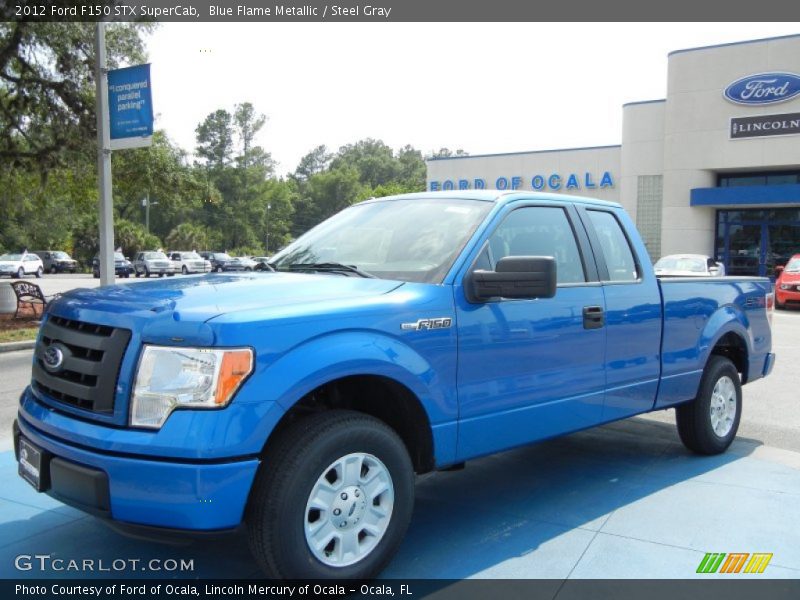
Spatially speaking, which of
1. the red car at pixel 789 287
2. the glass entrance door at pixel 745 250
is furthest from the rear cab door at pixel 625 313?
the glass entrance door at pixel 745 250

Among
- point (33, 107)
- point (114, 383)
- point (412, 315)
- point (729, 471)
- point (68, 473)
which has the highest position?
point (33, 107)

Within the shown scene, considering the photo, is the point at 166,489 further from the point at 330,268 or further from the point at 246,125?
the point at 246,125

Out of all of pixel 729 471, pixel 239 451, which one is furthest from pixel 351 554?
pixel 729 471

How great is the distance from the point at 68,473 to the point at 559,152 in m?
34.8

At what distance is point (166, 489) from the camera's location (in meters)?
2.77

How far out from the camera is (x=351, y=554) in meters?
3.22

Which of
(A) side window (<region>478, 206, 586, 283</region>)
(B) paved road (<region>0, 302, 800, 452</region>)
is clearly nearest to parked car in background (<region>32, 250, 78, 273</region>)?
(B) paved road (<region>0, 302, 800, 452</region>)

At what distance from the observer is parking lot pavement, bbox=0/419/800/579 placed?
3678 millimetres

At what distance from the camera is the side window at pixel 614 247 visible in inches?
A: 192

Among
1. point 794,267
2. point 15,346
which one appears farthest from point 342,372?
point 794,267

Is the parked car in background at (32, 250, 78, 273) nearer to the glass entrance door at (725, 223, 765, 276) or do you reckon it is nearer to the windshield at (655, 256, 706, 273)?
the glass entrance door at (725, 223, 765, 276)

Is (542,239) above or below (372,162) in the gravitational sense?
below

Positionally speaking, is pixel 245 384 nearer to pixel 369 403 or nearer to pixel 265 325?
pixel 265 325

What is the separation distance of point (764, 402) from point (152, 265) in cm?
4313
